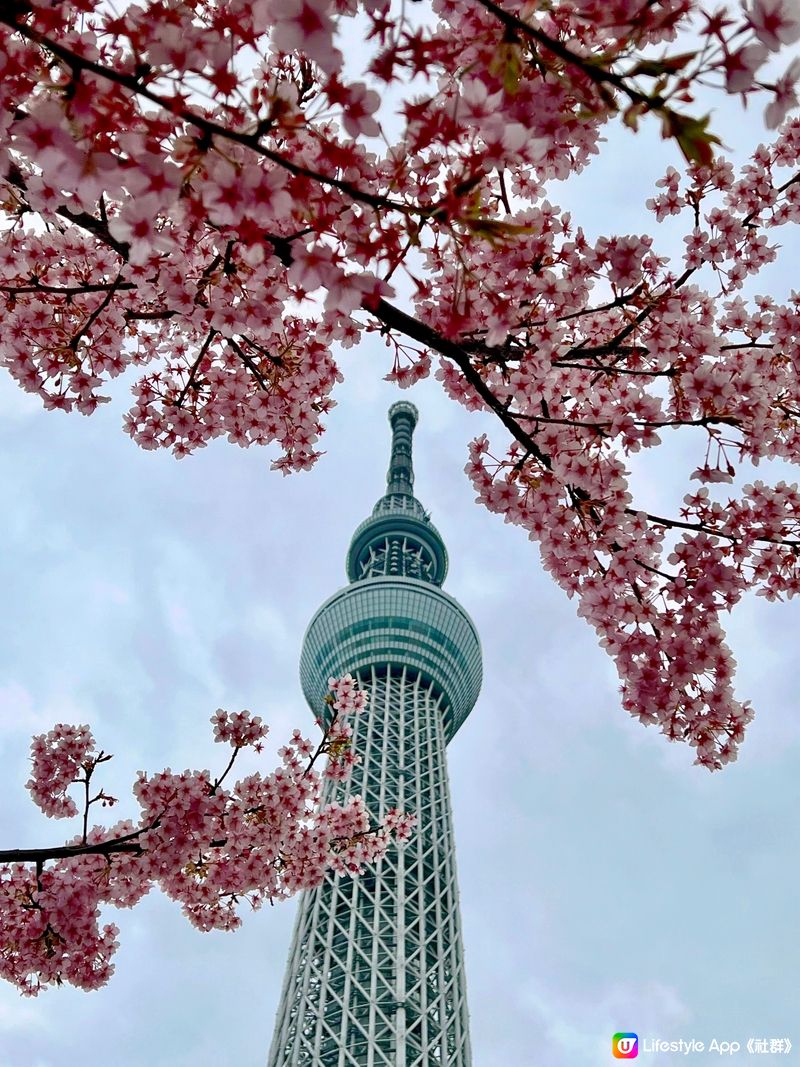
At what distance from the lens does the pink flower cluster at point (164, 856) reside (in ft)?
20.8

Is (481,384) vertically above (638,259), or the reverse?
(638,259)

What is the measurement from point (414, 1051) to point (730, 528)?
152ft

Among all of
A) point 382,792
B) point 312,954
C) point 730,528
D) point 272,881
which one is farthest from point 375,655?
point 730,528

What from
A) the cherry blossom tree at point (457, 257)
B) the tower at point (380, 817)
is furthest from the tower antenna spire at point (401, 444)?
the cherry blossom tree at point (457, 257)

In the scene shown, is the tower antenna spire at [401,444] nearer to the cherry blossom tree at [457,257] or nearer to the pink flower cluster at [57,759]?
the pink flower cluster at [57,759]

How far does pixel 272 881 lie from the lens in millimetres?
7637

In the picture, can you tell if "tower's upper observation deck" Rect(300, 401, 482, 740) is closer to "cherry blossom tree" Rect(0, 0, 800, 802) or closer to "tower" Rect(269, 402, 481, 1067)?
"tower" Rect(269, 402, 481, 1067)

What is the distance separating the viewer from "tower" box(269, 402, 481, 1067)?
42469mm

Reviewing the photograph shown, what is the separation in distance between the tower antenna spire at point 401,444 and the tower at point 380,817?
61 cm

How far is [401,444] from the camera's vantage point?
87.6 m

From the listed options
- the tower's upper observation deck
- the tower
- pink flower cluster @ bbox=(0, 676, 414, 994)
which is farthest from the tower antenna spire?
pink flower cluster @ bbox=(0, 676, 414, 994)

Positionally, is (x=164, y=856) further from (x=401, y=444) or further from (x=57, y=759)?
(x=401, y=444)

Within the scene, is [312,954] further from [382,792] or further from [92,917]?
[92,917]

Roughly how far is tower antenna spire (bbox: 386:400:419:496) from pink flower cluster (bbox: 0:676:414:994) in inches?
2897
